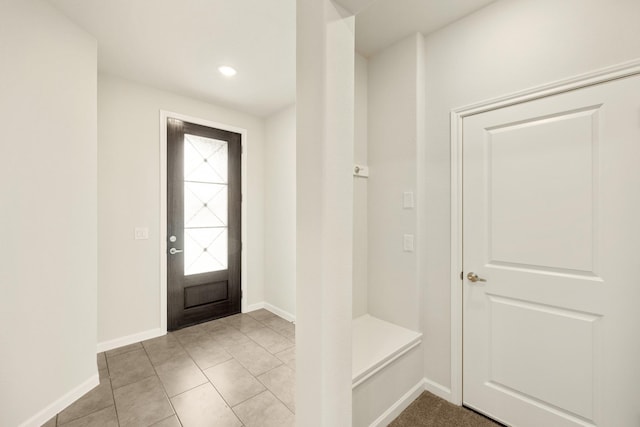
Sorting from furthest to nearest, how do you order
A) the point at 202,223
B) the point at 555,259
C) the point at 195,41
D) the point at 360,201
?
the point at 202,223 → the point at 360,201 → the point at 195,41 → the point at 555,259

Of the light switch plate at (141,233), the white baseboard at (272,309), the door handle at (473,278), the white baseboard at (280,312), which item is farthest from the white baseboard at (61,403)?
the door handle at (473,278)

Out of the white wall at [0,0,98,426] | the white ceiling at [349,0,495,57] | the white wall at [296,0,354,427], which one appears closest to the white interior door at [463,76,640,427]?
the white ceiling at [349,0,495,57]

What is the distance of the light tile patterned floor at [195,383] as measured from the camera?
5.74 ft

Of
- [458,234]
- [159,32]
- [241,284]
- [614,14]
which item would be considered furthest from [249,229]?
[614,14]

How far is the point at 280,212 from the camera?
353 cm

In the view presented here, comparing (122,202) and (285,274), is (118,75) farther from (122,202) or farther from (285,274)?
(285,274)

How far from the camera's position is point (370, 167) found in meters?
2.30

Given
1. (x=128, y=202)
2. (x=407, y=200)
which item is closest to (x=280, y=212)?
(x=128, y=202)

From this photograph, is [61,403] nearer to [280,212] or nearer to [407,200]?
[280,212]

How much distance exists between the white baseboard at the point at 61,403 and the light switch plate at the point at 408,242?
263cm

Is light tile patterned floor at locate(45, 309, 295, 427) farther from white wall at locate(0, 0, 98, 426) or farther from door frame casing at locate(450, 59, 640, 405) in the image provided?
door frame casing at locate(450, 59, 640, 405)

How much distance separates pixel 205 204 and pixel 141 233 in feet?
2.43

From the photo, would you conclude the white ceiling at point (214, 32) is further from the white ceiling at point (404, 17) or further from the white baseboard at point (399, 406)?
the white baseboard at point (399, 406)

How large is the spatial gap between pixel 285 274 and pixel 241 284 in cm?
66
